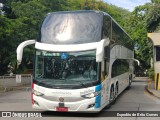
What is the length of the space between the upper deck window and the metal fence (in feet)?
41.3

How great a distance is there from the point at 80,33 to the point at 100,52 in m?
1.80

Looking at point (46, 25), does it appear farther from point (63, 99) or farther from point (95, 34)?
point (63, 99)

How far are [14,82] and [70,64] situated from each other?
1589 centimetres

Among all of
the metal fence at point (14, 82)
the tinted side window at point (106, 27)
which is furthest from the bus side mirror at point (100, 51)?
the metal fence at point (14, 82)

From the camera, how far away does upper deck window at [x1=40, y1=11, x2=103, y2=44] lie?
40.3 feet

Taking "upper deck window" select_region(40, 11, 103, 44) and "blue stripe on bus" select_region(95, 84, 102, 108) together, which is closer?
"blue stripe on bus" select_region(95, 84, 102, 108)

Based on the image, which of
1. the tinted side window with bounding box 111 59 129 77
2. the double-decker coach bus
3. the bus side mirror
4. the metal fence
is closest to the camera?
the bus side mirror

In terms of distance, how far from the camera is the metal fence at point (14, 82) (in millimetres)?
25469

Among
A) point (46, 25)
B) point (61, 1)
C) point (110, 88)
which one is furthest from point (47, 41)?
point (61, 1)

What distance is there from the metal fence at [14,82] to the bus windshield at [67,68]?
12.8 meters

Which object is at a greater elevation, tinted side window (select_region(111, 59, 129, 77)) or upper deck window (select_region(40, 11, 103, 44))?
upper deck window (select_region(40, 11, 103, 44))

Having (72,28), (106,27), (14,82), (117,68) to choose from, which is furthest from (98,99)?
(14,82)

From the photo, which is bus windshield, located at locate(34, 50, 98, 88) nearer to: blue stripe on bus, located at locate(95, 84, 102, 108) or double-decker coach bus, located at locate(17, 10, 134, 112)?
double-decker coach bus, located at locate(17, 10, 134, 112)

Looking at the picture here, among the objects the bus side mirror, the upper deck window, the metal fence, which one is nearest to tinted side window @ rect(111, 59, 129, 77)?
Result: the upper deck window
